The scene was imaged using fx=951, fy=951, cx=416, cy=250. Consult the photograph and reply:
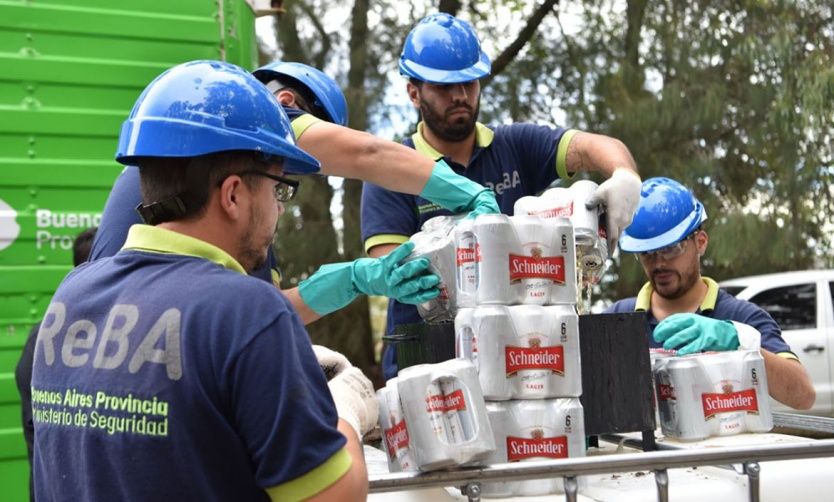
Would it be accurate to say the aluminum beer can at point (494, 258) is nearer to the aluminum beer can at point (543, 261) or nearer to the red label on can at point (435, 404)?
the aluminum beer can at point (543, 261)

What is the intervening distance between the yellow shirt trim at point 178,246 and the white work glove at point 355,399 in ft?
1.21

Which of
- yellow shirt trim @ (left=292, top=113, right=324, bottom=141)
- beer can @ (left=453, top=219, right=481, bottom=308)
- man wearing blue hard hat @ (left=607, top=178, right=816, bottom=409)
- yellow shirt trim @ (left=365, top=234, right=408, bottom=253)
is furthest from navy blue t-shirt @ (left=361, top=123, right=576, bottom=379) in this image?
beer can @ (left=453, top=219, right=481, bottom=308)

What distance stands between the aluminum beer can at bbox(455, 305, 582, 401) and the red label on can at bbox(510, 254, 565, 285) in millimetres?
79

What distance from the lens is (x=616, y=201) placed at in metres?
2.96

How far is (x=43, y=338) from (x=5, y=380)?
8.42 ft

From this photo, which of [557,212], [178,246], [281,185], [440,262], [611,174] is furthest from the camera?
[611,174]

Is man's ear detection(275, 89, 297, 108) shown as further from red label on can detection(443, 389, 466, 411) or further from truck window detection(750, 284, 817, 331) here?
truck window detection(750, 284, 817, 331)

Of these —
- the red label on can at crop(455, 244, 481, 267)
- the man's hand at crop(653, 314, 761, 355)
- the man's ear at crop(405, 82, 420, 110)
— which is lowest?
the man's hand at crop(653, 314, 761, 355)

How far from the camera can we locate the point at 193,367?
5.06 ft

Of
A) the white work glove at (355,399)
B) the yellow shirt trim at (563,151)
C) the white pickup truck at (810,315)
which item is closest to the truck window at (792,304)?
the white pickup truck at (810,315)

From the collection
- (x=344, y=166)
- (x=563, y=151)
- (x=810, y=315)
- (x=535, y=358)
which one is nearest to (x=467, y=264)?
(x=535, y=358)

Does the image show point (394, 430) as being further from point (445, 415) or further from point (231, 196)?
point (231, 196)

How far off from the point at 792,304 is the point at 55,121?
7.13 metres

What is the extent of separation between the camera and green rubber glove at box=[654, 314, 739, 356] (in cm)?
302
